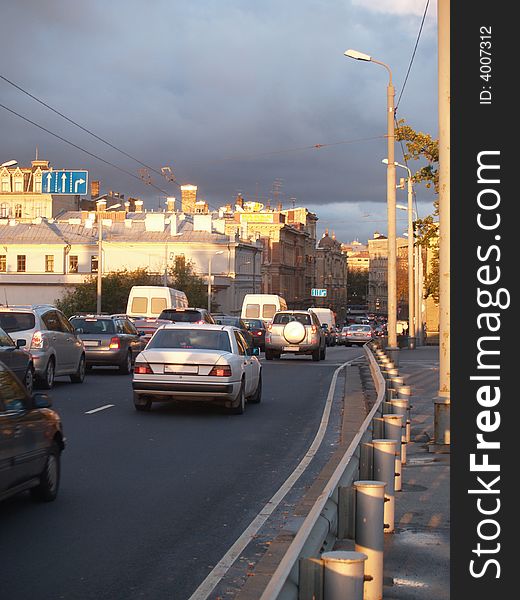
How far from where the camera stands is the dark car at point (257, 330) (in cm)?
4881

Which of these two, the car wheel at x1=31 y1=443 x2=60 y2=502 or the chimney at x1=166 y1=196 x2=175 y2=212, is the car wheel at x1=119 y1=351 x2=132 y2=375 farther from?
the chimney at x1=166 y1=196 x2=175 y2=212

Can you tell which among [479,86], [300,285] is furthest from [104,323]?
[300,285]

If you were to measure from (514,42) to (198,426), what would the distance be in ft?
39.1

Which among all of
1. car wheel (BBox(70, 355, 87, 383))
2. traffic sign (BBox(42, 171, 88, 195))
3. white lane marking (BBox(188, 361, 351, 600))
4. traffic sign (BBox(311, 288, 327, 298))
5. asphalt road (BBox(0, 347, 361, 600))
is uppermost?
traffic sign (BBox(42, 171, 88, 195))

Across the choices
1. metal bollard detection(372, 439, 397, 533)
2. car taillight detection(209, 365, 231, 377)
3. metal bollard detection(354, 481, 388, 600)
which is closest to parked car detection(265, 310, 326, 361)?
car taillight detection(209, 365, 231, 377)

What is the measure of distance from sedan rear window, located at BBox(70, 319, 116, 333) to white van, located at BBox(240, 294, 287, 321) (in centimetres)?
2538

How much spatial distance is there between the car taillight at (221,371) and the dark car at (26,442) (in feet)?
24.3

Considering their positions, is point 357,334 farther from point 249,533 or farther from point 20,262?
point 249,533

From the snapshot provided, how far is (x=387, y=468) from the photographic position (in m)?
8.69

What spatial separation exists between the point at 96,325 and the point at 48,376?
22.0 feet

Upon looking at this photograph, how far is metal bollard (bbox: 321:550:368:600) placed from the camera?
15.5ft

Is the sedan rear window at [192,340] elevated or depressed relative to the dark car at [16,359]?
elevated

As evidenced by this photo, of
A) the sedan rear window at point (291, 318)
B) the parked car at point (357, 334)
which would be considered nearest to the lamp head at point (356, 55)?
the sedan rear window at point (291, 318)

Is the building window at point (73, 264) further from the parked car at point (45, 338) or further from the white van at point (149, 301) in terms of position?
the parked car at point (45, 338)
